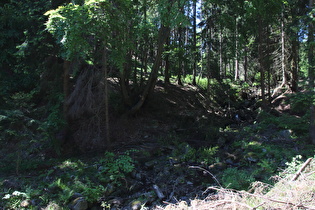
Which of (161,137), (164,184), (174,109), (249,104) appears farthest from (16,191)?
(249,104)

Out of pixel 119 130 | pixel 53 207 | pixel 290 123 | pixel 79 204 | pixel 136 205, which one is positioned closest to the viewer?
pixel 53 207

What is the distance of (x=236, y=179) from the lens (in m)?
6.64

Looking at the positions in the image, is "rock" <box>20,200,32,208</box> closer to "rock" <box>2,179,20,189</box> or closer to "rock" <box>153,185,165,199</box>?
"rock" <box>2,179,20,189</box>

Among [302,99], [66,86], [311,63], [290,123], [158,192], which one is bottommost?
[158,192]

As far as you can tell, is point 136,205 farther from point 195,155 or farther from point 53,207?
point 195,155

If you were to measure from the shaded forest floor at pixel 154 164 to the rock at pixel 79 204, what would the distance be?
2cm

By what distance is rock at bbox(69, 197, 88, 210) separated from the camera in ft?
19.5

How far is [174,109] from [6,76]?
330 inches

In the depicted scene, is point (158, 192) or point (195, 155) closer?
point (158, 192)

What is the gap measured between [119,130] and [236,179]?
226 inches

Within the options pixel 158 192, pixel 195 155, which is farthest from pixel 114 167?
pixel 195 155

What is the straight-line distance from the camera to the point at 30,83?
11055 millimetres

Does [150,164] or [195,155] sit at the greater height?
[195,155]

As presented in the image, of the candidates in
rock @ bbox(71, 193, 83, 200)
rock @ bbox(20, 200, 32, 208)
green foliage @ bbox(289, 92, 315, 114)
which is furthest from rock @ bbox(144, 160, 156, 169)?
green foliage @ bbox(289, 92, 315, 114)
